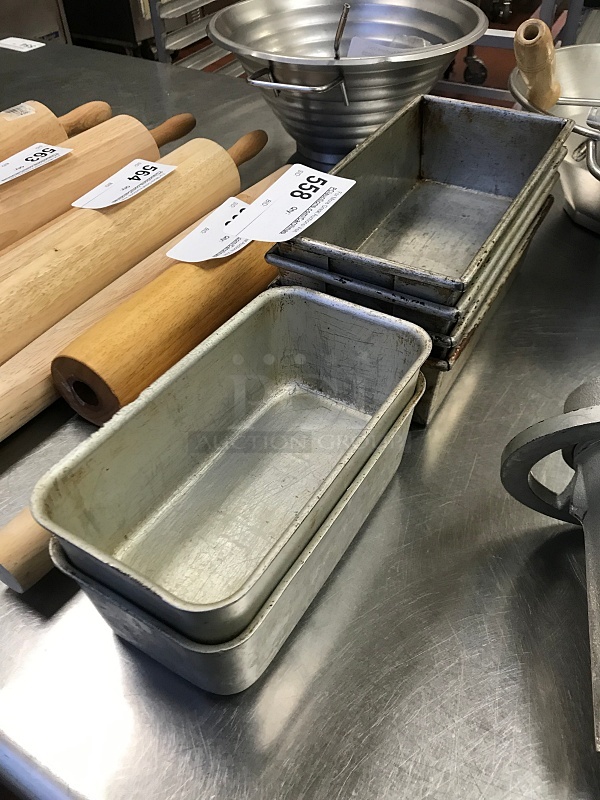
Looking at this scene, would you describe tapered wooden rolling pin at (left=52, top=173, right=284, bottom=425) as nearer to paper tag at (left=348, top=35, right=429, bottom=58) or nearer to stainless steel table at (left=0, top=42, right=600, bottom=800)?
stainless steel table at (left=0, top=42, right=600, bottom=800)

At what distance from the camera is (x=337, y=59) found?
826 mm

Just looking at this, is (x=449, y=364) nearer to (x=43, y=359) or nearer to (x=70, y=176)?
(x=43, y=359)

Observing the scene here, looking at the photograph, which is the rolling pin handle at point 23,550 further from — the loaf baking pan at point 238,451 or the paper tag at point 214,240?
the paper tag at point 214,240

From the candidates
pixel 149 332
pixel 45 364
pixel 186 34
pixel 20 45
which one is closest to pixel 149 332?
pixel 149 332

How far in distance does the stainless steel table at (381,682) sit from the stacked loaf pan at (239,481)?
4 centimetres

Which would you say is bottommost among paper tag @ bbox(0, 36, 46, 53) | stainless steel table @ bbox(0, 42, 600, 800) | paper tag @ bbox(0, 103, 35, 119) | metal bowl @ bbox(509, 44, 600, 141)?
stainless steel table @ bbox(0, 42, 600, 800)

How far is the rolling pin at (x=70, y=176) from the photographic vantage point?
0.86 m

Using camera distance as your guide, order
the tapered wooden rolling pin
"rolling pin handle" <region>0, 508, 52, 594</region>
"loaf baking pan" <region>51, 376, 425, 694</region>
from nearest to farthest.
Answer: "loaf baking pan" <region>51, 376, 425, 694</region>
"rolling pin handle" <region>0, 508, 52, 594</region>
the tapered wooden rolling pin

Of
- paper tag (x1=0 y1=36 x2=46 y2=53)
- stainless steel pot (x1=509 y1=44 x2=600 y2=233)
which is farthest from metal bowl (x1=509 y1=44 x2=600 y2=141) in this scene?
paper tag (x1=0 y1=36 x2=46 y2=53)

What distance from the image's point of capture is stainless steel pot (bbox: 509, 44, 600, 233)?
76 cm

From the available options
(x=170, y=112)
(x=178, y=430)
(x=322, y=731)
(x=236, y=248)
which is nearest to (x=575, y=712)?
(x=322, y=731)

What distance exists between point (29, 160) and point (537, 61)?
73 cm

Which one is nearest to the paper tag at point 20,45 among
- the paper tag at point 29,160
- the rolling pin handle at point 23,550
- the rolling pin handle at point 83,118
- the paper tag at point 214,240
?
the rolling pin handle at point 83,118

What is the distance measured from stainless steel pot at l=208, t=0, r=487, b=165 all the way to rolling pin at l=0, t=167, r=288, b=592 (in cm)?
14
